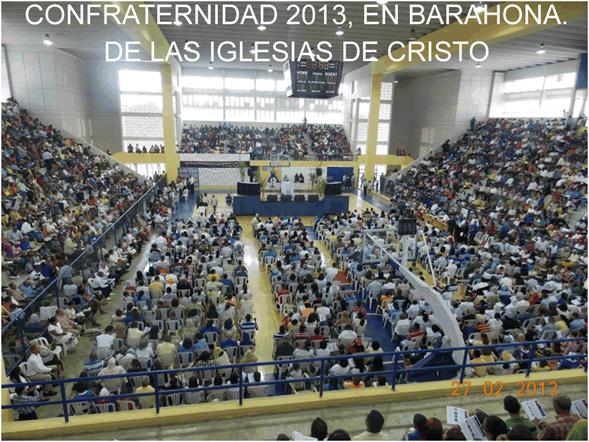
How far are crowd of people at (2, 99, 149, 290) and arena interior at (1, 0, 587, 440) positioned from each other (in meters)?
0.12

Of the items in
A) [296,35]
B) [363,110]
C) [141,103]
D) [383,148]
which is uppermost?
[296,35]

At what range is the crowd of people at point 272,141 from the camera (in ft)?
105

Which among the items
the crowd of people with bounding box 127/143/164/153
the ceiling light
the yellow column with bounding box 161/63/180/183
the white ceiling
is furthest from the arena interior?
the ceiling light

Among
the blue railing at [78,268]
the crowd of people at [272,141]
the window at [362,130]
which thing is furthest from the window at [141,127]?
the window at [362,130]

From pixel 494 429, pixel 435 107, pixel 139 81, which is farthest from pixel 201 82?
pixel 494 429

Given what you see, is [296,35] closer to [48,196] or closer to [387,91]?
[48,196]

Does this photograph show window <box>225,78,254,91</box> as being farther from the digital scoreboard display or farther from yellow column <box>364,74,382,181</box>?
the digital scoreboard display

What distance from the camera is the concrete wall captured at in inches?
1096

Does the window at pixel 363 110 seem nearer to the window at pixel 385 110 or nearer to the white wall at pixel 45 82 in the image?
the window at pixel 385 110

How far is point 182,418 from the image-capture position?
4.99 metres

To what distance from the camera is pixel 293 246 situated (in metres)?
13.0

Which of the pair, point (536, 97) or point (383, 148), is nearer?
point (536, 97)

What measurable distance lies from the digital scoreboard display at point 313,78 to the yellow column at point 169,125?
12685 mm

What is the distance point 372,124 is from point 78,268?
913 inches
